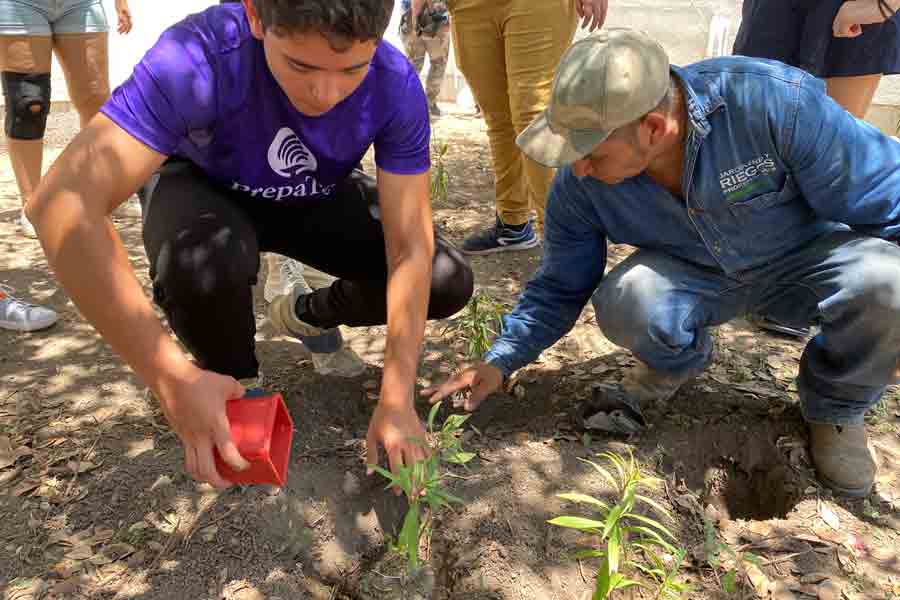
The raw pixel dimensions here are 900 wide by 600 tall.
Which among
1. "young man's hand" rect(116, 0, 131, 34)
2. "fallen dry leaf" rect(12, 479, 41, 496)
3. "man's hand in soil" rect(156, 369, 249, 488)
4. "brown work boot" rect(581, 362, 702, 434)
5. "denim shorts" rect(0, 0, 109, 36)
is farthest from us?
"young man's hand" rect(116, 0, 131, 34)

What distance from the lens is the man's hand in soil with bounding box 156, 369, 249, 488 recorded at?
4.39ft

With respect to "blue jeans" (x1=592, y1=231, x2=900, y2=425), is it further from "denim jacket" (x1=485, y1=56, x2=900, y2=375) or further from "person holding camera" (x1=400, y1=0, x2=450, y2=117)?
"person holding camera" (x1=400, y1=0, x2=450, y2=117)

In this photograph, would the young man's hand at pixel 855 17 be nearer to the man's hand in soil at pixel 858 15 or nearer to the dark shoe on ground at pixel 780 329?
the man's hand in soil at pixel 858 15

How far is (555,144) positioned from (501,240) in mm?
1890

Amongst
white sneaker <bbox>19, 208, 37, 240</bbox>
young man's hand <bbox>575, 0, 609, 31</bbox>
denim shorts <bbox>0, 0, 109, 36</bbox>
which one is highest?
young man's hand <bbox>575, 0, 609, 31</bbox>

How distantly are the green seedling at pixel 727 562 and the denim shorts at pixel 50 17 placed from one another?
3.24 metres

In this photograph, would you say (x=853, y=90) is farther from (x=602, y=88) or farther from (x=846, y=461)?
(x=602, y=88)

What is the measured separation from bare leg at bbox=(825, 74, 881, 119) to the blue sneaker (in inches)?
Answer: 60.1

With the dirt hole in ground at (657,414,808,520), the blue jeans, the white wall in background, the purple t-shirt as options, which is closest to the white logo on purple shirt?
the purple t-shirt

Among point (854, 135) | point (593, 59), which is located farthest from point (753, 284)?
point (593, 59)

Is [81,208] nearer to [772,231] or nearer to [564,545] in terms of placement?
[564,545]

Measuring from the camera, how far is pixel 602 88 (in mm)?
1687

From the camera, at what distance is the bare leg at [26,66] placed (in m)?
2.96

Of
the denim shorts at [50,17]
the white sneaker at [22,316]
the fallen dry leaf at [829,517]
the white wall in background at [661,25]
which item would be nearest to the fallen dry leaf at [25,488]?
the white sneaker at [22,316]
